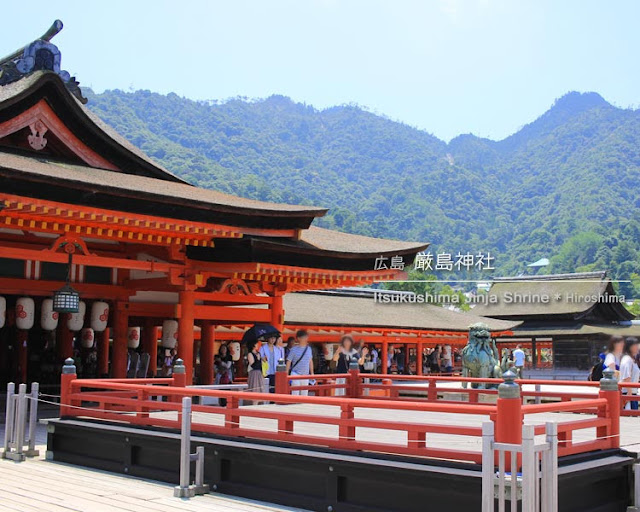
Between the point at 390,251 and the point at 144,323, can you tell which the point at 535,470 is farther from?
the point at 144,323

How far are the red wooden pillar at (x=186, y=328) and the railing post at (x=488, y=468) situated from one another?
34.0 ft

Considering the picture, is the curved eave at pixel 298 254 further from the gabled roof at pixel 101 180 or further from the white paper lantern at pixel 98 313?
the white paper lantern at pixel 98 313

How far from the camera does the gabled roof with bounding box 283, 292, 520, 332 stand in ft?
106

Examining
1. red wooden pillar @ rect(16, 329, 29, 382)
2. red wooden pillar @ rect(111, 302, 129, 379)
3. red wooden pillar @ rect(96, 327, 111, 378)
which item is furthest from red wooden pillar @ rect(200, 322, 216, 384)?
red wooden pillar @ rect(16, 329, 29, 382)

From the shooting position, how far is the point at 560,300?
4719cm

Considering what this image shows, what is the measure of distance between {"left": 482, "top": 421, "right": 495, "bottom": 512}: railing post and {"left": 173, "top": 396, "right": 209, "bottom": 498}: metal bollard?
377 centimetres

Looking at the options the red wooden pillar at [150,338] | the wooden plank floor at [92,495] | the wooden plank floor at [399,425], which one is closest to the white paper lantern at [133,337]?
the red wooden pillar at [150,338]

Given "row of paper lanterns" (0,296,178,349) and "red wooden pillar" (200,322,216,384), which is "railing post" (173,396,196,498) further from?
"red wooden pillar" (200,322,216,384)

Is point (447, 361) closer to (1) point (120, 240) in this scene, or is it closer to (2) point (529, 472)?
(1) point (120, 240)

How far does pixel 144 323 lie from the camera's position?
74.7 ft

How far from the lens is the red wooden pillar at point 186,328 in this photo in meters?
16.3

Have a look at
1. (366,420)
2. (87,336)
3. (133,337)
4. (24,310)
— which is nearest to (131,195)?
(24,310)

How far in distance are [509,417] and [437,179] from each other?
542ft

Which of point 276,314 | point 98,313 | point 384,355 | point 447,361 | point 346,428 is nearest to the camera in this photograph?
point 346,428
